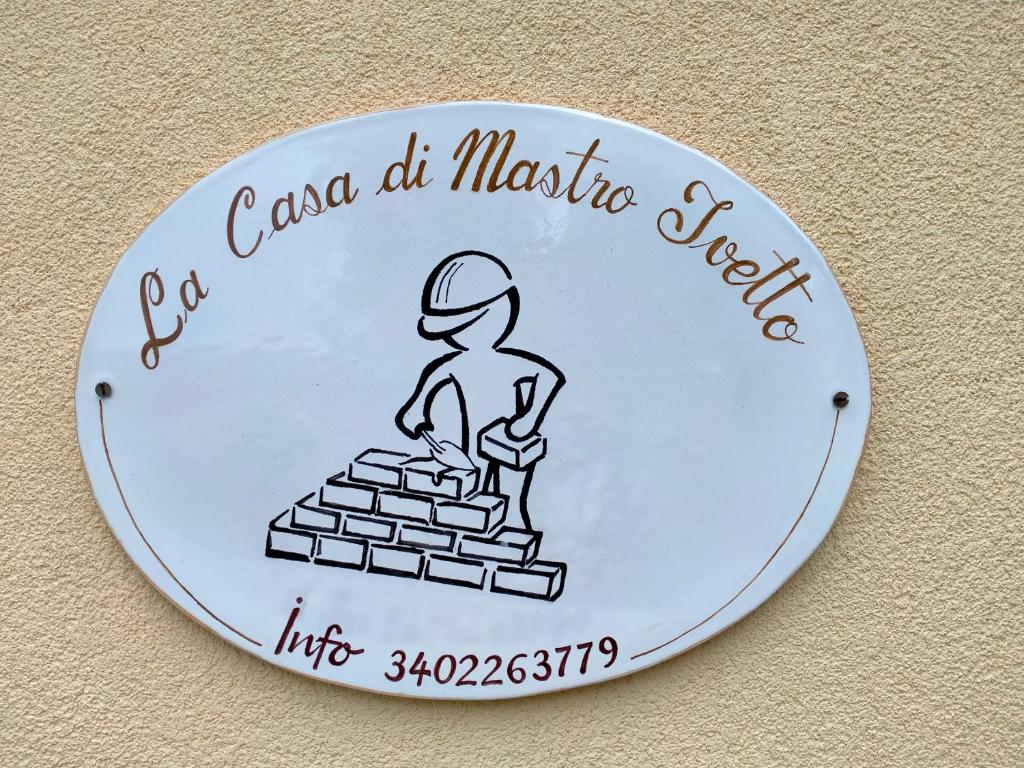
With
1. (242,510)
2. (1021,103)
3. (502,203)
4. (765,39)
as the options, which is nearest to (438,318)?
(502,203)

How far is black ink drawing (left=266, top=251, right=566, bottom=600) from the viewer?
1804mm

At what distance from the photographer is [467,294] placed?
70.7 inches

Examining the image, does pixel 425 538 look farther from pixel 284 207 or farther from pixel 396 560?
pixel 284 207

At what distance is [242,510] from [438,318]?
55 cm

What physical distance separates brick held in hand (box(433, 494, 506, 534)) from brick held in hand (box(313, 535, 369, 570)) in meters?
0.17

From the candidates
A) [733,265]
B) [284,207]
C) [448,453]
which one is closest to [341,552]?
[448,453]

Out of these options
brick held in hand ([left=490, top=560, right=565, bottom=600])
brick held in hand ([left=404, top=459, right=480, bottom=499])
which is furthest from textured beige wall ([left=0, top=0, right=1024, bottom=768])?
brick held in hand ([left=404, top=459, right=480, bottom=499])

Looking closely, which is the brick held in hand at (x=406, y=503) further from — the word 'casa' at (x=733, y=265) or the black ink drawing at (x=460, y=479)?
the word 'casa' at (x=733, y=265)

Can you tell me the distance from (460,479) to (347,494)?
0.23 m

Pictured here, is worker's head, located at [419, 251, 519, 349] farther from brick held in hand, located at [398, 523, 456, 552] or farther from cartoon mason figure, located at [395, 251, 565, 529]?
brick held in hand, located at [398, 523, 456, 552]

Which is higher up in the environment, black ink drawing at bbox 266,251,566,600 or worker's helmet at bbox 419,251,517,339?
worker's helmet at bbox 419,251,517,339

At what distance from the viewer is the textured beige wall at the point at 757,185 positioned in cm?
179

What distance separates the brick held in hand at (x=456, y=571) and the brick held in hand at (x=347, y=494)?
0.17 m

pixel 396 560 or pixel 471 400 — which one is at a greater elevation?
pixel 471 400
